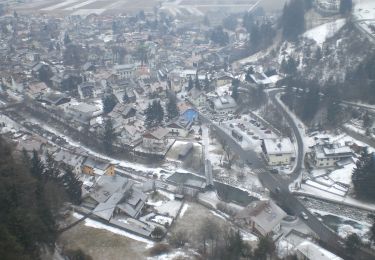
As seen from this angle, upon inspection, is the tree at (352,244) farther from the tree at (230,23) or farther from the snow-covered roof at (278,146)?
the tree at (230,23)

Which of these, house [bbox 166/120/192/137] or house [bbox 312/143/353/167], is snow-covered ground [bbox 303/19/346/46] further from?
house [bbox 166/120/192/137]

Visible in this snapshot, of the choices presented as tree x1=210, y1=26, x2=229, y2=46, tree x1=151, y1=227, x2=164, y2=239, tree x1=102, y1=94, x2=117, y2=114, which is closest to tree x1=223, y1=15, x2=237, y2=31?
tree x1=210, y1=26, x2=229, y2=46

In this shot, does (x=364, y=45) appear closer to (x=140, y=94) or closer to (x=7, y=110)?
(x=140, y=94)

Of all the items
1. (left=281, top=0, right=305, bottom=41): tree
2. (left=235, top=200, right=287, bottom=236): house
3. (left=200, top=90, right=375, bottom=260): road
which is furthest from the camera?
(left=281, top=0, right=305, bottom=41): tree

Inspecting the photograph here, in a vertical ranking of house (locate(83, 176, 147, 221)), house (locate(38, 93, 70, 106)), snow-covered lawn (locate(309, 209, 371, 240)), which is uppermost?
house (locate(83, 176, 147, 221))

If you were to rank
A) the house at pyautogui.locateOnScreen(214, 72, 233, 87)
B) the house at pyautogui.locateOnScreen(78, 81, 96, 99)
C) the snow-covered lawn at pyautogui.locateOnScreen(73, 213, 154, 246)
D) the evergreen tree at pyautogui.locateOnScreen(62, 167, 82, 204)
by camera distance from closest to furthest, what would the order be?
the snow-covered lawn at pyautogui.locateOnScreen(73, 213, 154, 246), the evergreen tree at pyautogui.locateOnScreen(62, 167, 82, 204), the house at pyautogui.locateOnScreen(78, 81, 96, 99), the house at pyautogui.locateOnScreen(214, 72, 233, 87)

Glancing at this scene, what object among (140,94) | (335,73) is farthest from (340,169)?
(140,94)

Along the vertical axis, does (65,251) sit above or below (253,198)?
above
